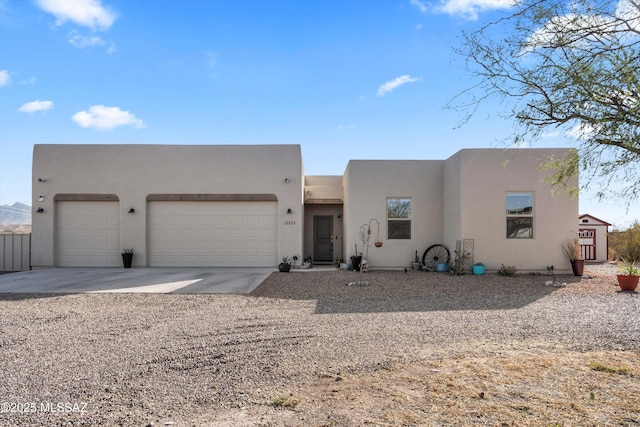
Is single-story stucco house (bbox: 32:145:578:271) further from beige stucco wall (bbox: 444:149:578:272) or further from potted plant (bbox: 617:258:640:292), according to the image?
potted plant (bbox: 617:258:640:292)

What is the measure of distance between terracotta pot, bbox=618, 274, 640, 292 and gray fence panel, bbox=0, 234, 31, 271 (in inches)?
712

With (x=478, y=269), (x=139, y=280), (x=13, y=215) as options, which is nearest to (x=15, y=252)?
(x=139, y=280)

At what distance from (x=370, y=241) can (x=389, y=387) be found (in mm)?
9722

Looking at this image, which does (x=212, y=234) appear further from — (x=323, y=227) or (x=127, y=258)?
(x=323, y=227)

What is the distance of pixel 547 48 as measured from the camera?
5066 millimetres

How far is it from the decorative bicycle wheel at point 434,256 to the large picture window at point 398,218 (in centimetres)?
81

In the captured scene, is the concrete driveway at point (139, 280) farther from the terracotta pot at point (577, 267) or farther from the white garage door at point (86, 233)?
the terracotta pot at point (577, 267)

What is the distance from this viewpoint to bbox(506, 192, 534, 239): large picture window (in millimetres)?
11758

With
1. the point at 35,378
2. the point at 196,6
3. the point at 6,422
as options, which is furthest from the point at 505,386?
the point at 196,6

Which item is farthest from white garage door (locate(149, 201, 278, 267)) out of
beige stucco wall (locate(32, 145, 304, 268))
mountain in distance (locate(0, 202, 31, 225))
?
mountain in distance (locate(0, 202, 31, 225))

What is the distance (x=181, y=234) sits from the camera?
14180 millimetres

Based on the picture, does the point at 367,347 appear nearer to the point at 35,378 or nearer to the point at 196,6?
the point at 35,378

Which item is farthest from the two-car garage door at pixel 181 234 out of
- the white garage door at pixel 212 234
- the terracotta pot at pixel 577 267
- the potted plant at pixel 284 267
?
the terracotta pot at pixel 577 267

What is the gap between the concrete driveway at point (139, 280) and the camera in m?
9.28
